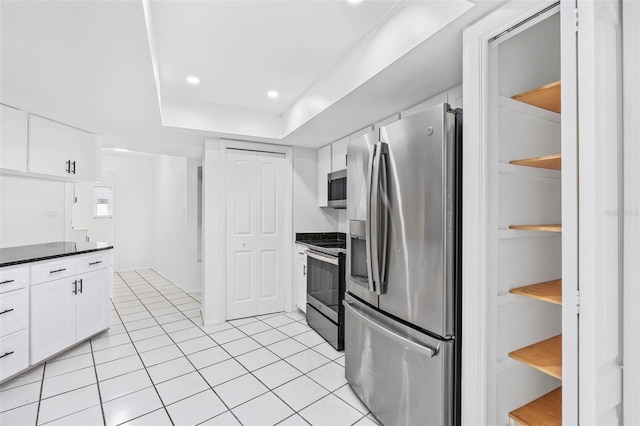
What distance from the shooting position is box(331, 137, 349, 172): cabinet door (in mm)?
3566

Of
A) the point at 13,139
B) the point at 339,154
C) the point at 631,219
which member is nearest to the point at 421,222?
the point at 631,219

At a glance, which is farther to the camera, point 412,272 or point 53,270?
point 53,270

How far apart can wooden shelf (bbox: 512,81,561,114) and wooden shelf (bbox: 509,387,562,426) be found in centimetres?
149

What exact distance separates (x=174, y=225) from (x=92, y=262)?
2.51 m

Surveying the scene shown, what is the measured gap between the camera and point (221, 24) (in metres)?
1.95

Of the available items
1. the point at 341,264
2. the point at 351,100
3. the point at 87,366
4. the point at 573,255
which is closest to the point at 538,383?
the point at 573,255

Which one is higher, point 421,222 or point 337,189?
point 337,189

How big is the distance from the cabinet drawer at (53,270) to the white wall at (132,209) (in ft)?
14.2

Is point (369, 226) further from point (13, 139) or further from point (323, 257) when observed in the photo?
point (13, 139)

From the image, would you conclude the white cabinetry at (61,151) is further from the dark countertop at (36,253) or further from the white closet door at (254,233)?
the white closet door at (254,233)

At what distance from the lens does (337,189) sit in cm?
368

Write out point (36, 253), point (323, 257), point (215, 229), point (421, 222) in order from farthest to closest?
point (215, 229) → point (323, 257) → point (36, 253) → point (421, 222)

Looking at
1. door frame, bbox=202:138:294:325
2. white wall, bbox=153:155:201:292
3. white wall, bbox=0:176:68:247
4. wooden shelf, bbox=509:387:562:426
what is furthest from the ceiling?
white wall, bbox=153:155:201:292

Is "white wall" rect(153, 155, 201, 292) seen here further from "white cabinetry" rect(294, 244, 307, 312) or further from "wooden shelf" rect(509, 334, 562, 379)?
"wooden shelf" rect(509, 334, 562, 379)
